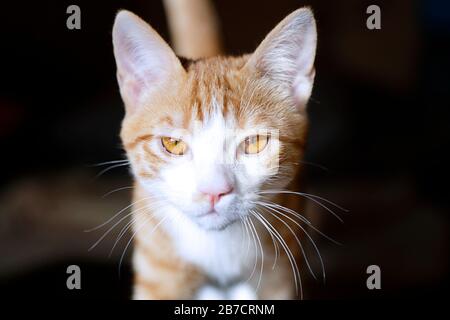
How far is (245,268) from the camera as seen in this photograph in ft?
2.67

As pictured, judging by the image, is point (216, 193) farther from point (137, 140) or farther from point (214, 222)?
point (137, 140)

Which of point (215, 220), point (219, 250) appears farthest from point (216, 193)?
point (219, 250)

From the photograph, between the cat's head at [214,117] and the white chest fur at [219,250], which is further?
the white chest fur at [219,250]

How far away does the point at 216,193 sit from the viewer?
2.24 ft

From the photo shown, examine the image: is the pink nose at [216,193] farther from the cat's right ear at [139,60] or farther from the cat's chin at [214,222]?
the cat's right ear at [139,60]

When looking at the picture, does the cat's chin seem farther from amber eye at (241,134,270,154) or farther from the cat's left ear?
the cat's left ear

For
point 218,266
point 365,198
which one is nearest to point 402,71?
point 365,198

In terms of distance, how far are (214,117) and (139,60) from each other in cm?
14

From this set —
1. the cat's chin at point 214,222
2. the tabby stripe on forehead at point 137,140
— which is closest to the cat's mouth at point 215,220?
the cat's chin at point 214,222

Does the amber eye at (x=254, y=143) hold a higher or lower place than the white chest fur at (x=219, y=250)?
higher

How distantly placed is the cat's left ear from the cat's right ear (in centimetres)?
12

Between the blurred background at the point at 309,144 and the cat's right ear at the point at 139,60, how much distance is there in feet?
0.16

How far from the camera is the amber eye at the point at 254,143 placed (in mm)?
734

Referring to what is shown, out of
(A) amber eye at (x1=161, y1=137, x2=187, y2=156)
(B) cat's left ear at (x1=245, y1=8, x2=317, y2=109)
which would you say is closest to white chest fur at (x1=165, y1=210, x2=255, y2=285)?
(A) amber eye at (x1=161, y1=137, x2=187, y2=156)
